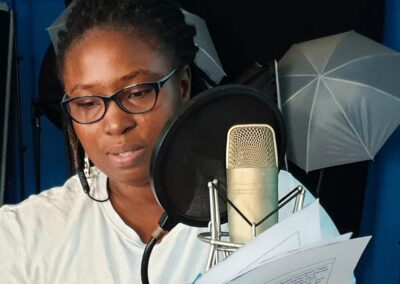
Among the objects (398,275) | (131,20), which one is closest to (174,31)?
(131,20)

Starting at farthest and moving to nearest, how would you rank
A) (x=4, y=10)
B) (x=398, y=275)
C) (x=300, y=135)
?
1. (x=398, y=275)
2. (x=300, y=135)
3. (x=4, y=10)

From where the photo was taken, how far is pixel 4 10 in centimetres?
236

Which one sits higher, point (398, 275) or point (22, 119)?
point (22, 119)

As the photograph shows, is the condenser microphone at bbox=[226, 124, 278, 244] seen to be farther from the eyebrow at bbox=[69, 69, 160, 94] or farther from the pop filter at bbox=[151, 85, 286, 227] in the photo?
the eyebrow at bbox=[69, 69, 160, 94]

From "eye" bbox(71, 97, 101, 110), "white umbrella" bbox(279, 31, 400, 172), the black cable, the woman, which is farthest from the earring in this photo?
"white umbrella" bbox(279, 31, 400, 172)

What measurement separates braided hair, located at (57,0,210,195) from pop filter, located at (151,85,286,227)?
0.39 meters

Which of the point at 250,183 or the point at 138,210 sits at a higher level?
A: the point at 250,183

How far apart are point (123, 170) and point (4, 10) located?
152 cm

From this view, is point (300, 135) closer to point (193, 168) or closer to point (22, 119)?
point (22, 119)

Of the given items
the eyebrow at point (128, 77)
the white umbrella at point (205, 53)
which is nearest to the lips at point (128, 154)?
the eyebrow at point (128, 77)

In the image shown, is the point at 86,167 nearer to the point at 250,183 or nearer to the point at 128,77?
the point at 128,77

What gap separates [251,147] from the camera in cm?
70

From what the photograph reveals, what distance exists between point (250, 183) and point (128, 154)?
15.9 inches

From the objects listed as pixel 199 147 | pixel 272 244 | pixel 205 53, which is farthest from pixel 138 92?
pixel 205 53
